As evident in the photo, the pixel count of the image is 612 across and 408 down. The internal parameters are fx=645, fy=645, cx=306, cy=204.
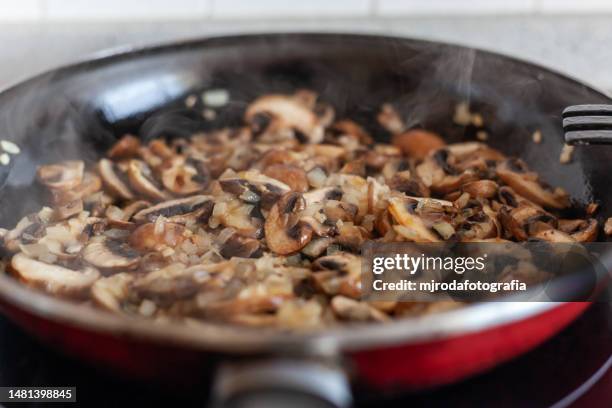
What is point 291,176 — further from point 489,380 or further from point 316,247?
point 489,380

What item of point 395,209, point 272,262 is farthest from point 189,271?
point 395,209

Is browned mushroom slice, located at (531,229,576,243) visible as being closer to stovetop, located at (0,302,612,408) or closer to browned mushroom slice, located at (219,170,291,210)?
stovetop, located at (0,302,612,408)

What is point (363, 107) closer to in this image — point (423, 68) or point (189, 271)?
point (423, 68)

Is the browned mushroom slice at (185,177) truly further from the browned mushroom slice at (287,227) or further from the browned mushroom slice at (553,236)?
the browned mushroom slice at (553,236)

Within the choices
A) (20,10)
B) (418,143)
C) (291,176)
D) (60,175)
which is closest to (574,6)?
(418,143)

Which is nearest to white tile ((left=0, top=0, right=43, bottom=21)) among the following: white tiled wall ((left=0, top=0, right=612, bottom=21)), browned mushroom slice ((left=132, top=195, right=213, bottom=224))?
white tiled wall ((left=0, top=0, right=612, bottom=21))

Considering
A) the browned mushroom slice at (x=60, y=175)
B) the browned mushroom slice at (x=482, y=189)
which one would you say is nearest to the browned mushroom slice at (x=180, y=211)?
the browned mushroom slice at (x=60, y=175)

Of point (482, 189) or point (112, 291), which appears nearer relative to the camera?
point (112, 291)
